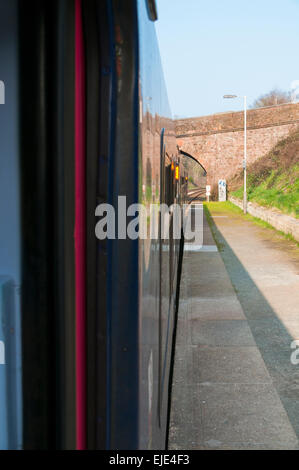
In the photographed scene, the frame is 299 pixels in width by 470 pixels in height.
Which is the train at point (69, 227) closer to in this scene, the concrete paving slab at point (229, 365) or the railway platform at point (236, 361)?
the railway platform at point (236, 361)

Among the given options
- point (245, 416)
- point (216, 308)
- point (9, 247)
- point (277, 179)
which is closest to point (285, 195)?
point (277, 179)

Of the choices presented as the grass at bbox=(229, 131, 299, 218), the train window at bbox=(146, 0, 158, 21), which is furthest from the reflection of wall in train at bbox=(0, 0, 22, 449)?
the grass at bbox=(229, 131, 299, 218)

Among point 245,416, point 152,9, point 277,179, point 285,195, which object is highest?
point 152,9

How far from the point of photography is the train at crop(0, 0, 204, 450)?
3.73ft

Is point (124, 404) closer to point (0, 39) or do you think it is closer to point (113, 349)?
point (113, 349)

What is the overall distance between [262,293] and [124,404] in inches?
302

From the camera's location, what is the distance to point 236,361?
17.5ft

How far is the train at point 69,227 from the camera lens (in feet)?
3.73

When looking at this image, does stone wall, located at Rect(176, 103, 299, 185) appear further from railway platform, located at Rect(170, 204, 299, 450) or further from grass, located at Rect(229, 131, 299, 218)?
railway platform, located at Rect(170, 204, 299, 450)

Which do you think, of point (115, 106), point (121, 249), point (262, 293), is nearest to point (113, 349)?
point (121, 249)

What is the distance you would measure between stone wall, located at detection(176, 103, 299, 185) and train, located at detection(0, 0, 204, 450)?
42421 millimetres

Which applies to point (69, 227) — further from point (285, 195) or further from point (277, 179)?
point (277, 179)

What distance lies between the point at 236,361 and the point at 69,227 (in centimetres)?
445

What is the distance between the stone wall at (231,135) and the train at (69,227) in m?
42.4
